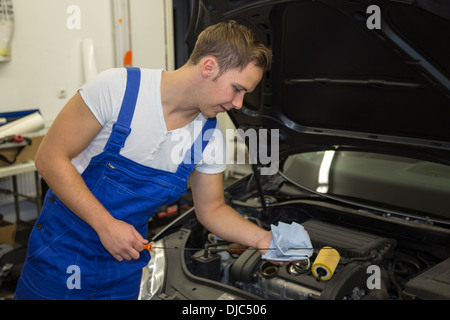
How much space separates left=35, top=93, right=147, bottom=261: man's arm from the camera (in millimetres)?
1214

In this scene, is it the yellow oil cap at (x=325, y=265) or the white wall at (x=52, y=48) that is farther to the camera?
the white wall at (x=52, y=48)

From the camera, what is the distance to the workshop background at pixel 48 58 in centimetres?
350

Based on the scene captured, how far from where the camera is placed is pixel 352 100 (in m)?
1.65

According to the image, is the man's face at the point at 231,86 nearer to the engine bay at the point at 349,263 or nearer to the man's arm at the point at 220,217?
the man's arm at the point at 220,217

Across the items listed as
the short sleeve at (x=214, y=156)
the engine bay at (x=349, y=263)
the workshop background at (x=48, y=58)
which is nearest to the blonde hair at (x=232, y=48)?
the short sleeve at (x=214, y=156)

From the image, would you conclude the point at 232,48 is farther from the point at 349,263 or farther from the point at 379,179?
the point at 379,179

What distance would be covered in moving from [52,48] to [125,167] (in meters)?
3.15

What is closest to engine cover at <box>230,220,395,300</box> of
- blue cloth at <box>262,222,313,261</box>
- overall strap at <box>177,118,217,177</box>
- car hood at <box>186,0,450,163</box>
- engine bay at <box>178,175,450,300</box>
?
engine bay at <box>178,175,450,300</box>

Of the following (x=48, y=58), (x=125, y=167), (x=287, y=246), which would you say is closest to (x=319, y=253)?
(x=287, y=246)

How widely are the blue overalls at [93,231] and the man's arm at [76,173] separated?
90 millimetres

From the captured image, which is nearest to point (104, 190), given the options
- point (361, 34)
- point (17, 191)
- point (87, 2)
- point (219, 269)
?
point (219, 269)

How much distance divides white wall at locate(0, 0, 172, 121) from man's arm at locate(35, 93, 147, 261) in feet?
9.48

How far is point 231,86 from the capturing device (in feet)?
3.91
